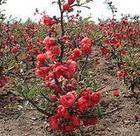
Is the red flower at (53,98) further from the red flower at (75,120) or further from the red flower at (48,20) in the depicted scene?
the red flower at (48,20)

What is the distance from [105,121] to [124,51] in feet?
10.0

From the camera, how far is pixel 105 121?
730cm

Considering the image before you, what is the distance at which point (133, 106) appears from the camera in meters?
7.79

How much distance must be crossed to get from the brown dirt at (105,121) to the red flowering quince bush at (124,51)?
0.42 metres

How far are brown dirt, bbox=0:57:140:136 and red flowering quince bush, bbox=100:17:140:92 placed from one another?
417 millimetres

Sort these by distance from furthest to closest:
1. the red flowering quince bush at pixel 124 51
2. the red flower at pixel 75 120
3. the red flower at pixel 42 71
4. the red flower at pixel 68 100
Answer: the red flowering quince bush at pixel 124 51
the red flower at pixel 42 71
the red flower at pixel 75 120
the red flower at pixel 68 100

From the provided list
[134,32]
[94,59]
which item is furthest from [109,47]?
[134,32]

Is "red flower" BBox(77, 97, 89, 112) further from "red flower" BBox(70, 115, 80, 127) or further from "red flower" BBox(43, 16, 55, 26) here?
"red flower" BBox(43, 16, 55, 26)

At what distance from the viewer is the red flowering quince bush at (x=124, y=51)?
27.1ft

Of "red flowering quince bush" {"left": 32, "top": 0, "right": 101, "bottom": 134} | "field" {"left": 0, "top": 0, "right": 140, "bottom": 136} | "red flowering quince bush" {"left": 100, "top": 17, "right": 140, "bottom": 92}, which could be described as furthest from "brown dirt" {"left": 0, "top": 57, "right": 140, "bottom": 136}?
"red flowering quince bush" {"left": 32, "top": 0, "right": 101, "bottom": 134}

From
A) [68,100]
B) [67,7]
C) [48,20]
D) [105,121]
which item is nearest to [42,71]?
[68,100]

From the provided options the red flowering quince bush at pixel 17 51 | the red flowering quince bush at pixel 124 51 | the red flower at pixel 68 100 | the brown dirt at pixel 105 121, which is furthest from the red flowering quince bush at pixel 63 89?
the red flowering quince bush at pixel 124 51

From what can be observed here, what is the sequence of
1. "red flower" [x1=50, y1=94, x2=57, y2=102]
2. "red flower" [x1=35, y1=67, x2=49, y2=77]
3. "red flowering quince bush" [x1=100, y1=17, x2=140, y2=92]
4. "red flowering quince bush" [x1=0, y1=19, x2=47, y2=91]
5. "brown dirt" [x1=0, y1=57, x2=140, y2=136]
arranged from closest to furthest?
"red flower" [x1=35, y1=67, x2=49, y2=77] → "red flower" [x1=50, y1=94, x2=57, y2=102] → "brown dirt" [x1=0, y1=57, x2=140, y2=136] → "red flowering quince bush" [x1=100, y1=17, x2=140, y2=92] → "red flowering quince bush" [x1=0, y1=19, x2=47, y2=91]

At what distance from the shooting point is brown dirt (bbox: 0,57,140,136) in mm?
6902
